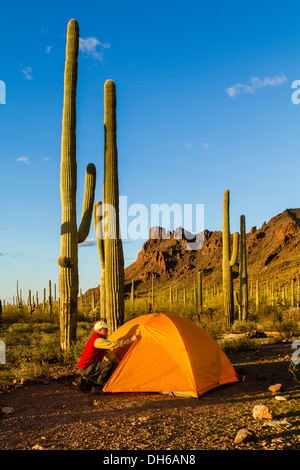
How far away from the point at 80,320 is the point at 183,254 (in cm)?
6285

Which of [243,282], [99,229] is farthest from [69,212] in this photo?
[243,282]

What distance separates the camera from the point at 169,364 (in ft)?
26.5

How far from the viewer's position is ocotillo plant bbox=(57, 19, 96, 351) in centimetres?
1146

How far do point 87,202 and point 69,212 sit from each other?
1086 millimetres

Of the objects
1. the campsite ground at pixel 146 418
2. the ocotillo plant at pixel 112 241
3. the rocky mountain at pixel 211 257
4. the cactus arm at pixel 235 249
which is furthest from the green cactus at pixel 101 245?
the rocky mountain at pixel 211 257

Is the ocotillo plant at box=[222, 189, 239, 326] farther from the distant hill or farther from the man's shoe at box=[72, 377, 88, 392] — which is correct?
the distant hill

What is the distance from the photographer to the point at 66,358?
1075 cm

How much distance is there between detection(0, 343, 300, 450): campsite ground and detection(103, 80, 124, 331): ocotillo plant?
9.07 feet

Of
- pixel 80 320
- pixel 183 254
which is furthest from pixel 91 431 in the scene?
pixel 183 254

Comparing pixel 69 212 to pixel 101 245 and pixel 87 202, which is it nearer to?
pixel 87 202

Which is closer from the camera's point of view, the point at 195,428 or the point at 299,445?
the point at 299,445
